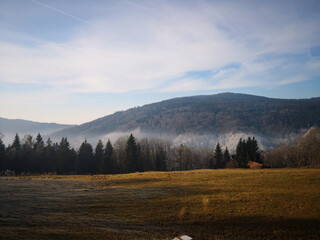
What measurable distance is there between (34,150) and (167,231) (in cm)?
8434

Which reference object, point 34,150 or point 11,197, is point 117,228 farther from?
point 34,150

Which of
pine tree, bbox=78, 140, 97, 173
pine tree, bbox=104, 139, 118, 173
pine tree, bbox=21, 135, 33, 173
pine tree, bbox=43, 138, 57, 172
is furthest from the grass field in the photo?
pine tree, bbox=43, 138, 57, 172

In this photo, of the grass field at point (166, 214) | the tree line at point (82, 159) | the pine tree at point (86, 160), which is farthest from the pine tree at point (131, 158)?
the grass field at point (166, 214)

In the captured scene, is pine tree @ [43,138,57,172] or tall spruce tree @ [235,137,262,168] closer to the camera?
pine tree @ [43,138,57,172]

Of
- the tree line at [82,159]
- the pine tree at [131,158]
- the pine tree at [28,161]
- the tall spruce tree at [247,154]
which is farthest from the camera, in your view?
the tall spruce tree at [247,154]

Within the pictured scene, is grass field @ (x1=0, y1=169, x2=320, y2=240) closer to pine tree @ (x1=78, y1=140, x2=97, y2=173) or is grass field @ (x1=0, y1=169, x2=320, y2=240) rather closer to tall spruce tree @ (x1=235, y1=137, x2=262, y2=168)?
tall spruce tree @ (x1=235, y1=137, x2=262, y2=168)

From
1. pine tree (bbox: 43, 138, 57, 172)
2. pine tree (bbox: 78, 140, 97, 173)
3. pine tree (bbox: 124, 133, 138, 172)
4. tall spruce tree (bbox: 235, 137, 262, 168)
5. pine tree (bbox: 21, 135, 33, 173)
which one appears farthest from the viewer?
tall spruce tree (bbox: 235, 137, 262, 168)

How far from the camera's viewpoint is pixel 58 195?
2650 centimetres

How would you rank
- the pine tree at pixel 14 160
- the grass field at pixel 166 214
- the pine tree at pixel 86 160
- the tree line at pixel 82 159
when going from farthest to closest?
the pine tree at pixel 86 160, the tree line at pixel 82 159, the pine tree at pixel 14 160, the grass field at pixel 166 214

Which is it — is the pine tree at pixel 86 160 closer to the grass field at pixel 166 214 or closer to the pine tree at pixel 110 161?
the pine tree at pixel 110 161

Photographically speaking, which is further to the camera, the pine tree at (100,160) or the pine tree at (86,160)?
the pine tree at (86,160)

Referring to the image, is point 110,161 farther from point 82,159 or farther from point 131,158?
point 82,159

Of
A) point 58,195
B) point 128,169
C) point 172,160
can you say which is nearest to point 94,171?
point 128,169

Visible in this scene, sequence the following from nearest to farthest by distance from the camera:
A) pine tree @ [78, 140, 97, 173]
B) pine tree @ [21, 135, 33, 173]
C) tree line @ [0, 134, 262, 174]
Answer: tree line @ [0, 134, 262, 174] → pine tree @ [21, 135, 33, 173] → pine tree @ [78, 140, 97, 173]
